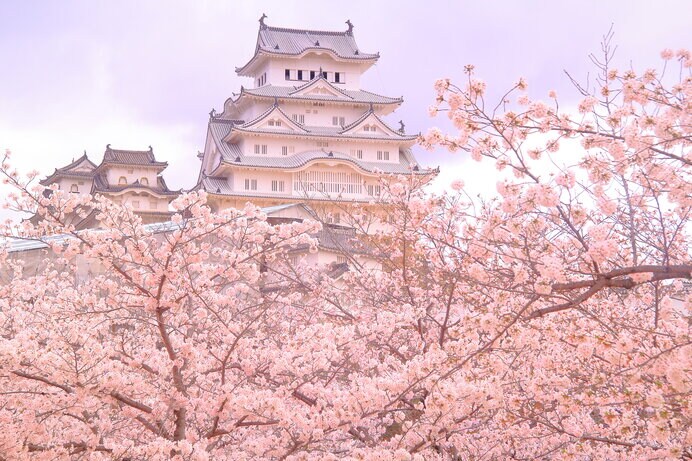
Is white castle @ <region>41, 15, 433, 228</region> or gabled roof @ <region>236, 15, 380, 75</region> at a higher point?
gabled roof @ <region>236, 15, 380, 75</region>

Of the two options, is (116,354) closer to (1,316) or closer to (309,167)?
(1,316)

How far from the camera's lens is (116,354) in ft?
22.0

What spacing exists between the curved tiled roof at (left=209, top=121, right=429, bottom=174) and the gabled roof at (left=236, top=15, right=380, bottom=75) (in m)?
5.13

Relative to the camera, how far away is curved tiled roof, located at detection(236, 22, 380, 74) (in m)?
43.0

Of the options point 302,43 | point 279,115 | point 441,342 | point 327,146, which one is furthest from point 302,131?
point 441,342

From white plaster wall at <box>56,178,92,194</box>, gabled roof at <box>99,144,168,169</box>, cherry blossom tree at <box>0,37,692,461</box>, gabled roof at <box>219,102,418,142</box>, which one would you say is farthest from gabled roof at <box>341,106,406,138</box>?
cherry blossom tree at <box>0,37,692,461</box>

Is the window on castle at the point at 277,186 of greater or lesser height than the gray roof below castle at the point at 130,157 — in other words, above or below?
below

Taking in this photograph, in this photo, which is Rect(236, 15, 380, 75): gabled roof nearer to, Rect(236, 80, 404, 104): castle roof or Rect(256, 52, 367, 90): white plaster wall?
Rect(256, 52, 367, 90): white plaster wall

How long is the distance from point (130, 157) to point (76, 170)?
25.3ft

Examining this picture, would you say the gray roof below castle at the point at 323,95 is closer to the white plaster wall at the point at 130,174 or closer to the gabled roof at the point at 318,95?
the gabled roof at the point at 318,95

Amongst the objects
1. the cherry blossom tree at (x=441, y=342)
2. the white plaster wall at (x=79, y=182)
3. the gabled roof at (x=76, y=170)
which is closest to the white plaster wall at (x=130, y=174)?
the gabled roof at (x=76, y=170)

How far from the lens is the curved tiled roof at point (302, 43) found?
141ft

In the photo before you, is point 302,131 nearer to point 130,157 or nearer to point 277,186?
point 277,186

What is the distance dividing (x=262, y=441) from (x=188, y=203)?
2045mm
